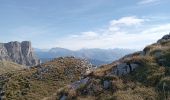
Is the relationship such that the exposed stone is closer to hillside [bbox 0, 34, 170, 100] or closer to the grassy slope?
hillside [bbox 0, 34, 170, 100]

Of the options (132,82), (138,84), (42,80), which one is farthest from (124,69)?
(42,80)

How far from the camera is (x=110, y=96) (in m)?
22.3

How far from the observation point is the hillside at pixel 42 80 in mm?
65750

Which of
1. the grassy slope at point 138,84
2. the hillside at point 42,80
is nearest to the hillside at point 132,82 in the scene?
the grassy slope at point 138,84

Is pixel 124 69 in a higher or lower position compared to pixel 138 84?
higher

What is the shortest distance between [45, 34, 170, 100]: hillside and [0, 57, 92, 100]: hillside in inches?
1442

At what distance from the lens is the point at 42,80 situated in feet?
240

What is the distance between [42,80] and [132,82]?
5149 centimetres

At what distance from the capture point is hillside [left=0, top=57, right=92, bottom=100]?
6575 cm

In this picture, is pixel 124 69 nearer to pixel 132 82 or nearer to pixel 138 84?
pixel 132 82

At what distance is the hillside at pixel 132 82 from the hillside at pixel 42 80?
36.6 metres

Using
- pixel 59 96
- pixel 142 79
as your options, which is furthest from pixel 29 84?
pixel 142 79

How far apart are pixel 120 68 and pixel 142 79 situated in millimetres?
3282

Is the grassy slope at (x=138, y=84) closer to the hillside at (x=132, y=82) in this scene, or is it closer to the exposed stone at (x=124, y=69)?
the hillside at (x=132, y=82)
